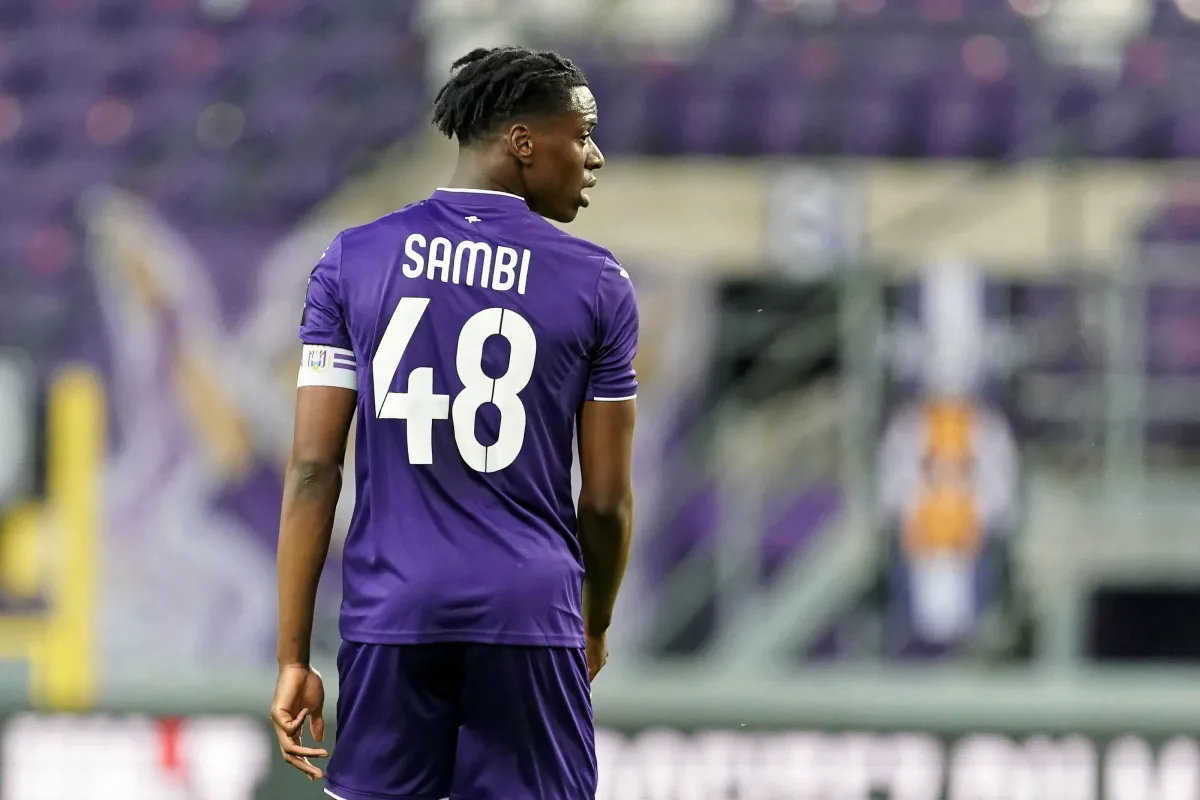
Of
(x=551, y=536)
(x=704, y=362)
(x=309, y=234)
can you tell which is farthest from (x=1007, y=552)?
(x=551, y=536)

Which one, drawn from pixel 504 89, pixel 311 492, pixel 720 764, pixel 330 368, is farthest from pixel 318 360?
pixel 720 764

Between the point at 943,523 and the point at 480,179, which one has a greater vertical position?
the point at 480,179

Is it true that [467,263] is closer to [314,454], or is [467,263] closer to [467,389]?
[467,389]

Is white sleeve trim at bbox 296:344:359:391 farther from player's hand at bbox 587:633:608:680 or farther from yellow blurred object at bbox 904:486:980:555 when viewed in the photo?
yellow blurred object at bbox 904:486:980:555

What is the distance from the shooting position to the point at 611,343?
87.4 inches

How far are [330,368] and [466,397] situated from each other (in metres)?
0.18

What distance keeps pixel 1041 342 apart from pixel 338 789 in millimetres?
5518

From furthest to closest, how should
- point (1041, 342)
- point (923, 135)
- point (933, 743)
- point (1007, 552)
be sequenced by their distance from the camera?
point (923, 135), point (1041, 342), point (1007, 552), point (933, 743)

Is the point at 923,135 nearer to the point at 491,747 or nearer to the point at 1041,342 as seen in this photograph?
the point at 1041,342

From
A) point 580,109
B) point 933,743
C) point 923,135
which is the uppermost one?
point 923,135

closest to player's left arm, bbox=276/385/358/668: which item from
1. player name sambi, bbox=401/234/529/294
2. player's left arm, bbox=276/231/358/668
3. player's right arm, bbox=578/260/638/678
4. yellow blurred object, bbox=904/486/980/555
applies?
player's left arm, bbox=276/231/358/668

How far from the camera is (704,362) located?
709cm

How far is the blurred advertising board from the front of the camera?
440 cm

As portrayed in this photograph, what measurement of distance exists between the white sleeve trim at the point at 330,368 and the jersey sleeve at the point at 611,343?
280 mm
